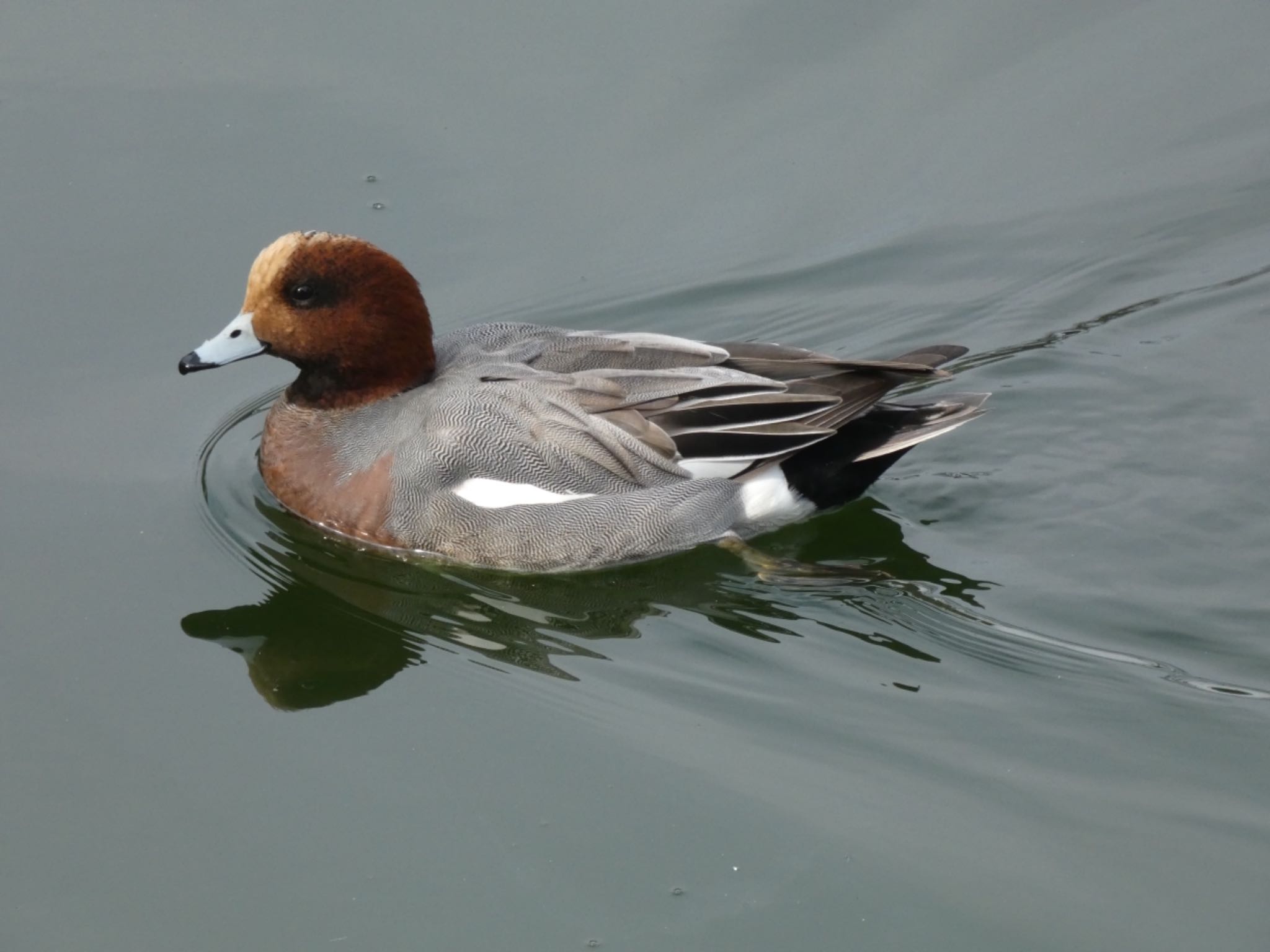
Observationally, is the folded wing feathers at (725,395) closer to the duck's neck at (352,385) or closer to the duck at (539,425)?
the duck at (539,425)

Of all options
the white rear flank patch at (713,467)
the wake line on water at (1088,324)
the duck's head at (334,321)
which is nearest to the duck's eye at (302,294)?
the duck's head at (334,321)

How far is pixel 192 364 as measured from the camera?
6.20m

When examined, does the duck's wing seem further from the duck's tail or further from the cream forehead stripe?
the cream forehead stripe

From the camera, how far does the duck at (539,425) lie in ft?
20.0

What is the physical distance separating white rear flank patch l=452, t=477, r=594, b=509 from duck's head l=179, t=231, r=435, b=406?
597 millimetres

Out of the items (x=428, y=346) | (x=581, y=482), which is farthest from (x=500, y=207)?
(x=581, y=482)

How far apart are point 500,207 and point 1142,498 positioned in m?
3.44

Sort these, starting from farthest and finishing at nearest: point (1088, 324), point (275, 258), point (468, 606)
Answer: point (1088, 324), point (275, 258), point (468, 606)

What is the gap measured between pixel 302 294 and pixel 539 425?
3.48 ft

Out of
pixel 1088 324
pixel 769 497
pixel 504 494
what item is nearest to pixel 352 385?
pixel 504 494

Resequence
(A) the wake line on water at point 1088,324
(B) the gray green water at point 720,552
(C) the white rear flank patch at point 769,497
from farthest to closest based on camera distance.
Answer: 1. (A) the wake line on water at point 1088,324
2. (C) the white rear flank patch at point 769,497
3. (B) the gray green water at point 720,552

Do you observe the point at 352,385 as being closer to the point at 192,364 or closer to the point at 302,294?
the point at 302,294

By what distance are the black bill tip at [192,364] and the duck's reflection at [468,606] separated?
2.21ft

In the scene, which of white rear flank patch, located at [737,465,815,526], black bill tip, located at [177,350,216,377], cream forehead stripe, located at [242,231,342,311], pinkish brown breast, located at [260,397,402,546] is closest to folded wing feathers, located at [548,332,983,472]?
white rear flank patch, located at [737,465,815,526]
